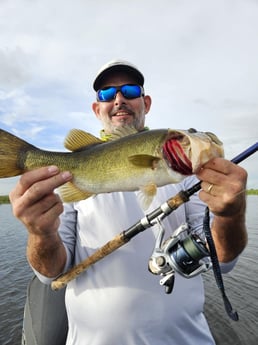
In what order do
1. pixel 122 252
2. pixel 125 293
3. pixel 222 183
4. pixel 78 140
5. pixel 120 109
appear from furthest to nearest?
pixel 120 109, pixel 122 252, pixel 125 293, pixel 78 140, pixel 222 183

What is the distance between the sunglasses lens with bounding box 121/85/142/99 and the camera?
4.02 m

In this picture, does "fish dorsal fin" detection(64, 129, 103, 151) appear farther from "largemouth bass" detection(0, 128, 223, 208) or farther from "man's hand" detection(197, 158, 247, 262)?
"man's hand" detection(197, 158, 247, 262)

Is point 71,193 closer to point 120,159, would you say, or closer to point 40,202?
point 40,202

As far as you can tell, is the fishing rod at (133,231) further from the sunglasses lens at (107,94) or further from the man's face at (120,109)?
the sunglasses lens at (107,94)

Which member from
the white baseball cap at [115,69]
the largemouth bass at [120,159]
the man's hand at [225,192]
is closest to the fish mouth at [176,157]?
the largemouth bass at [120,159]

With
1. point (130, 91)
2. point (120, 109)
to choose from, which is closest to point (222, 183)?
point (120, 109)

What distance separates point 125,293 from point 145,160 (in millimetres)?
1285

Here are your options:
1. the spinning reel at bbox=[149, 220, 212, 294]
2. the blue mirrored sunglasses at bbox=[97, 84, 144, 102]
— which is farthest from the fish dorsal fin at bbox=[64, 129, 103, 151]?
the blue mirrored sunglasses at bbox=[97, 84, 144, 102]

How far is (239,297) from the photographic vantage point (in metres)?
9.55

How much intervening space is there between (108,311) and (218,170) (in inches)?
64.5

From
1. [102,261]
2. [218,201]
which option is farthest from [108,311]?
[218,201]

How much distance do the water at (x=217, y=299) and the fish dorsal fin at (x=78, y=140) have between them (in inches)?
264

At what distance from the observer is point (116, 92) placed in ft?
13.2

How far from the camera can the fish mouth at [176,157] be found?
2287 millimetres
